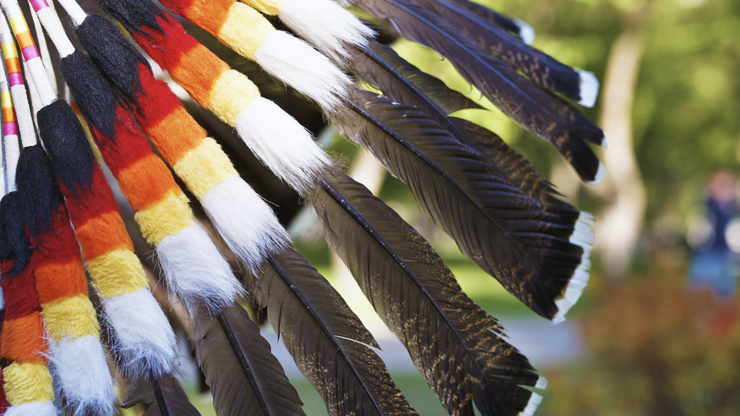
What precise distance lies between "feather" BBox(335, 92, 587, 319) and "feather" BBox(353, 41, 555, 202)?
62mm

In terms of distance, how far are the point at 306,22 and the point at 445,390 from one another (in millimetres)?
878

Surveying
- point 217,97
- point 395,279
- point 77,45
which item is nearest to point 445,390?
point 395,279

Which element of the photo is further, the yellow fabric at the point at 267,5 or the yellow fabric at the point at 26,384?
the yellow fabric at the point at 267,5

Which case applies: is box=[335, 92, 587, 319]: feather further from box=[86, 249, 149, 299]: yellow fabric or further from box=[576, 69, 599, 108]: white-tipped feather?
box=[86, 249, 149, 299]: yellow fabric

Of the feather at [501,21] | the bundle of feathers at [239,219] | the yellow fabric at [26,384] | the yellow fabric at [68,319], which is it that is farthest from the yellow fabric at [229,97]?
the feather at [501,21]

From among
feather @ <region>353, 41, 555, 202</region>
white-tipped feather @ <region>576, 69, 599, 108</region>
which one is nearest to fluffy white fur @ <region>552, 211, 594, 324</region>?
feather @ <region>353, 41, 555, 202</region>

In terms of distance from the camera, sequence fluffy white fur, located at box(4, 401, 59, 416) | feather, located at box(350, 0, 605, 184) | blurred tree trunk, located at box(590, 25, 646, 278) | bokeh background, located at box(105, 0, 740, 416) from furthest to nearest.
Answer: blurred tree trunk, located at box(590, 25, 646, 278), bokeh background, located at box(105, 0, 740, 416), feather, located at box(350, 0, 605, 184), fluffy white fur, located at box(4, 401, 59, 416)

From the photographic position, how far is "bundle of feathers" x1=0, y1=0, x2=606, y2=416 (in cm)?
108

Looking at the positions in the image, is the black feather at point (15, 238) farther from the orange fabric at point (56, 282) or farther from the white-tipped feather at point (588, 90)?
the white-tipped feather at point (588, 90)

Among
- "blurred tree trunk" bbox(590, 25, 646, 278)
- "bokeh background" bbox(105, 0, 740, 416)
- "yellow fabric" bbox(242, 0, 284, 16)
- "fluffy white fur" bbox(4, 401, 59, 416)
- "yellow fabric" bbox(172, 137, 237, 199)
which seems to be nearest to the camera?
"fluffy white fur" bbox(4, 401, 59, 416)

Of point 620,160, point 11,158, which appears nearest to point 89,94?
point 11,158

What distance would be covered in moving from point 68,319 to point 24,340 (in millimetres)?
92

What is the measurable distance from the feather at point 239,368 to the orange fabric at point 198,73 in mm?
464

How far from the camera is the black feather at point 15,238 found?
3.51 ft
